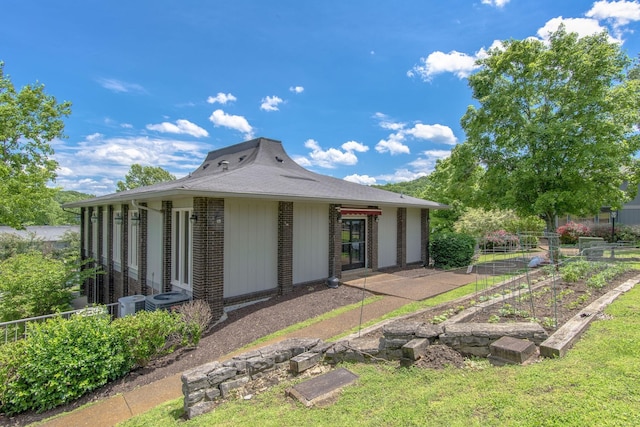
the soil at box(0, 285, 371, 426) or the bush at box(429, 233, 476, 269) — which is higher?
the bush at box(429, 233, 476, 269)

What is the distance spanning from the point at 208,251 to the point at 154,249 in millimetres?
3472

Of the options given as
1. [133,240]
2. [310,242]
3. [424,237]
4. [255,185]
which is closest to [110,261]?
[133,240]

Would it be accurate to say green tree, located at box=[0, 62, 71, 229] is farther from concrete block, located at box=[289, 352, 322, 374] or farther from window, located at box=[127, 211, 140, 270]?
concrete block, located at box=[289, 352, 322, 374]

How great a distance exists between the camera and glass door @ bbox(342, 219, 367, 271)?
1116 cm

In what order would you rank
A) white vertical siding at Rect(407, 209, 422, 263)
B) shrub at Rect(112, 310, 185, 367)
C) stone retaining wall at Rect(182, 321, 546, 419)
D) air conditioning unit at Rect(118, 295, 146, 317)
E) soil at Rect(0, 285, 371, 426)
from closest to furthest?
stone retaining wall at Rect(182, 321, 546, 419) → soil at Rect(0, 285, 371, 426) → shrub at Rect(112, 310, 185, 367) → air conditioning unit at Rect(118, 295, 146, 317) → white vertical siding at Rect(407, 209, 422, 263)

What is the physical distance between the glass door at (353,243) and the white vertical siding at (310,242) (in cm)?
124

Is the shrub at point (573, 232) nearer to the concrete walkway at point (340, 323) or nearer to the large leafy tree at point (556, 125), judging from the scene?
the large leafy tree at point (556, 125)

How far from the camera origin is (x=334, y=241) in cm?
1018

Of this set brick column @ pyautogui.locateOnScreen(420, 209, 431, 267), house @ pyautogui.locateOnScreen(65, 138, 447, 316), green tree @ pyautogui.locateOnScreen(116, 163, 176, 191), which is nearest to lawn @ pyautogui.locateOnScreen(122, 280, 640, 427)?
house @ pyautogui.locateOnScreen(65, 138, 447, 316)

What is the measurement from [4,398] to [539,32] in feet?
64.6

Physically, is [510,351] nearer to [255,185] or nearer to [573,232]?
[255,185]

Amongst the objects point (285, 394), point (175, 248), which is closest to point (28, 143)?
point (175, 248)

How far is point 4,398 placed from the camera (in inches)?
177

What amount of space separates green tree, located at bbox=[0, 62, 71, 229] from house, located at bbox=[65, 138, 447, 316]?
17.7 feet
